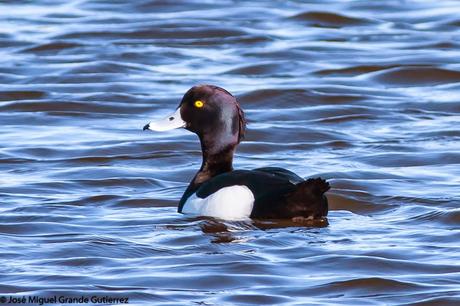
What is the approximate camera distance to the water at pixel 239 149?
886 cm

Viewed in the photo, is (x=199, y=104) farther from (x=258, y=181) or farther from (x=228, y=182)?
(x=258, y=181)

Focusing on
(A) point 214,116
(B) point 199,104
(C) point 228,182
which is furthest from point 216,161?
(C) point 228,182

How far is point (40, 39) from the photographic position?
18938 mm

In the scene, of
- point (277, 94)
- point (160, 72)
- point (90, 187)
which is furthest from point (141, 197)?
point (160, 72)

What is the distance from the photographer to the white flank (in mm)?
10180

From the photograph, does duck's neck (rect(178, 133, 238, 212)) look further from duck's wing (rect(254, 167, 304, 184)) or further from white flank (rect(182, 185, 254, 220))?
duck's wing (rect(254, 167, 304, 184))

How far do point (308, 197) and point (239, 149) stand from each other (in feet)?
12.0

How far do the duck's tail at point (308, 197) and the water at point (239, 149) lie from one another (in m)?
0.15

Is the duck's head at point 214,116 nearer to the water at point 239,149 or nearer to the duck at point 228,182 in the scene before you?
the duck at point 228,182

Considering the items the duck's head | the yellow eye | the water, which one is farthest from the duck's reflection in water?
the yellow eye

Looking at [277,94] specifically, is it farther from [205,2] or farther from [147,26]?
[205,2]

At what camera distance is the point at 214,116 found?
1110cm

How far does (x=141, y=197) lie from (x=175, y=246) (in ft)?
6.12

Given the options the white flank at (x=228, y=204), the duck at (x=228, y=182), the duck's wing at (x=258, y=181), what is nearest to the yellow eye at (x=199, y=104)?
the duck at (x=228, y=182)
